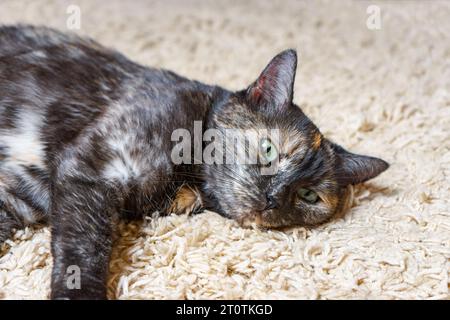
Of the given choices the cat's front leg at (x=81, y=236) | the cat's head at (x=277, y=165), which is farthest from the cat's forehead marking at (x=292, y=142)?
the cat's front leg at (x=81, y=236)

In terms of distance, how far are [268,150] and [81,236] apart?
0.74m

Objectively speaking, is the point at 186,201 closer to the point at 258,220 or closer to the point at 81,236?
the point at 258,220

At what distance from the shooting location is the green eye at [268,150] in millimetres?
1924

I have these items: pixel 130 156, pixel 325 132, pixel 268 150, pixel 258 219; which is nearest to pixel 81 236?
pixel 130 156

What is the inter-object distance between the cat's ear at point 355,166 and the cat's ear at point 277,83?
0.35m

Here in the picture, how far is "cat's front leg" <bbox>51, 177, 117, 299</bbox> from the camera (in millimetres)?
1609

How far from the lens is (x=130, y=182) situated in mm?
1850

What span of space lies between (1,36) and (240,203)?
1352 mm

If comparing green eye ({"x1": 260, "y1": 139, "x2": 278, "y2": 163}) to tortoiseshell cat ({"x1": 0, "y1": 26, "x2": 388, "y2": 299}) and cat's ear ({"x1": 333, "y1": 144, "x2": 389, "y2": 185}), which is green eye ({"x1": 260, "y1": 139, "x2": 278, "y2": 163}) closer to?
tortoiseshell cat ({"x1": 0, "y1": 26, "x2": 388, "y2": 299})

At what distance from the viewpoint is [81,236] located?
1.71 m

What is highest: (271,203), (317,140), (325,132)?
(325,132)

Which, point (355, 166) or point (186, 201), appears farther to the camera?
point (355, 166)

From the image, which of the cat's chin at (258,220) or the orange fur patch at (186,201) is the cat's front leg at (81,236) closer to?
the orange fur patch at (186,201)
